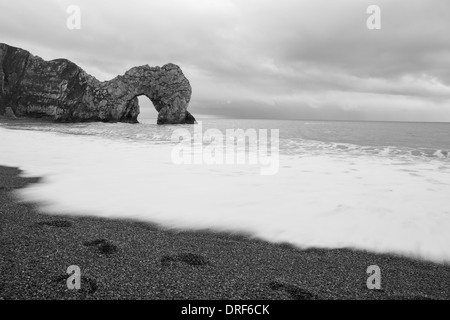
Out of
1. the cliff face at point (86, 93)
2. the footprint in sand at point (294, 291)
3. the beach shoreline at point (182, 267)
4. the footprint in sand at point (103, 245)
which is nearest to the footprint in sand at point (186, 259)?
the beach shoreline at point (182, 267)

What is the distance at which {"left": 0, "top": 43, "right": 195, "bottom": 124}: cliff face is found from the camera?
3263 inches

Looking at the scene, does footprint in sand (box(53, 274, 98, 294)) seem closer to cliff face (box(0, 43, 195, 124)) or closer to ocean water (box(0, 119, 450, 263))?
ocean water (box(0, 119, 450, 263))

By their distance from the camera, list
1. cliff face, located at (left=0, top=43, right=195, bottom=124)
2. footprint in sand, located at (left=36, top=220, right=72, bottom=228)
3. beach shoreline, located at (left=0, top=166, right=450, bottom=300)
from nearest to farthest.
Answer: beach shoreline, located at (left=0, top=166, right=450, bottom=300)
footprint in sand, located at (left=36, top=220, right=72, bottom=228)
cliff face, located at (left=0, top=43, right=195, bottom=124)

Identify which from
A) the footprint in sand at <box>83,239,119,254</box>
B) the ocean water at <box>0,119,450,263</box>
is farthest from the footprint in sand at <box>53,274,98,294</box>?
the ocean water at <box>0,119,450,263</box>

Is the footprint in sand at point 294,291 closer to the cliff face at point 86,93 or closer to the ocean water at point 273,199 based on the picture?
the ocean water at point 273,199

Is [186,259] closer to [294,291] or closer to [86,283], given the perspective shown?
[86,283]

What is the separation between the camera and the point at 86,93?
276ft

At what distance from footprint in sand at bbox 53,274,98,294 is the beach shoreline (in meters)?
0.01

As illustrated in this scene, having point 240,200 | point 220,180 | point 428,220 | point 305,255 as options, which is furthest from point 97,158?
point 428,220

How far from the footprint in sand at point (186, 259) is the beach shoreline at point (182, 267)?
0.7 inches

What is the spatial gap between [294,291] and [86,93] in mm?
92776

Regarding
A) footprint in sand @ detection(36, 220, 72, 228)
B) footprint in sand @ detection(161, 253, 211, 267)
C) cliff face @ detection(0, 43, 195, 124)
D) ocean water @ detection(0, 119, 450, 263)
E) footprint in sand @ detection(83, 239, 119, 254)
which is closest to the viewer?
footprint in sand @ detection(161, 253, 211, 267)

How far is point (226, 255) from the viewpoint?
5129 mm

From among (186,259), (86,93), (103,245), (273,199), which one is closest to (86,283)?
(103,245)
